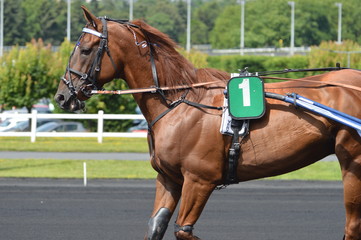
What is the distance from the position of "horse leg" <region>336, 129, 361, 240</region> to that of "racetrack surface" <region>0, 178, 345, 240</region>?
2.66 m

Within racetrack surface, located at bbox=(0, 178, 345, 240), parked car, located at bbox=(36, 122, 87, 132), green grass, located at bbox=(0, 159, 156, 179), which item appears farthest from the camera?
parked car, located at bbox=(36, 122, 87, 132)

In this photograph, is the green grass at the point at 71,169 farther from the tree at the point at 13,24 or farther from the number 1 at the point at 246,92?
the tree at the point at 13,24

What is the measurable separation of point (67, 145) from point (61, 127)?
23.5ft

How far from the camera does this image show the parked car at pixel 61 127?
29059 millimetres

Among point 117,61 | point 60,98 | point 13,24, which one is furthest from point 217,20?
point 60,98

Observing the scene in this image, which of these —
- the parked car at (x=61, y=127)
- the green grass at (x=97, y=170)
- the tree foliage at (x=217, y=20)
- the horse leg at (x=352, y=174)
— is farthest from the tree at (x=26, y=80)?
the horse leg at (x=352, y=174)

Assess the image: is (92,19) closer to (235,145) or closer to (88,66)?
(88,66)

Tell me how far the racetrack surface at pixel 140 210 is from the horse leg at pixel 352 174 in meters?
2.66

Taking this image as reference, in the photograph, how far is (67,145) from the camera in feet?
74.8

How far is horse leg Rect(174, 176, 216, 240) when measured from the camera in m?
5.46

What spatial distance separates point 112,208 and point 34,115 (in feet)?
40.9

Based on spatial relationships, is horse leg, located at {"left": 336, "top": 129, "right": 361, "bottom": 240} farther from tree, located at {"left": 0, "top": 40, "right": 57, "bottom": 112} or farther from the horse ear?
tree, located at {"left": 0, "top": 40, "right": 57, "bottom": 112}

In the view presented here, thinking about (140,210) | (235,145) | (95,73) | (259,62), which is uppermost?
(95,73)

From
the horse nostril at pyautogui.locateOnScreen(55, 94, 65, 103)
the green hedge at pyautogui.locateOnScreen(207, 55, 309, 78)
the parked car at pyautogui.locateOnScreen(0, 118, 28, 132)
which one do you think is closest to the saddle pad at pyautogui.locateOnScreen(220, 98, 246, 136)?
the horse nostril at pyautogui.locateOnScreen(55, 94, 65, 103)
